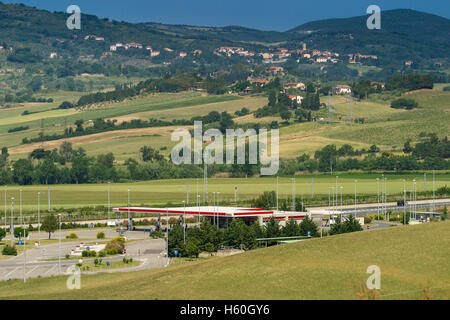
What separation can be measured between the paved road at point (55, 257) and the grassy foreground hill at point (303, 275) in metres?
5.34

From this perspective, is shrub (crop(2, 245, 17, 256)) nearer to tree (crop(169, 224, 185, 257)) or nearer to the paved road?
the paved road

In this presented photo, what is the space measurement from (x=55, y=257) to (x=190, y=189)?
7252cm

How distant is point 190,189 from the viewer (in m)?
154

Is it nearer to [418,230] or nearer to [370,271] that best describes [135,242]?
[418,230]

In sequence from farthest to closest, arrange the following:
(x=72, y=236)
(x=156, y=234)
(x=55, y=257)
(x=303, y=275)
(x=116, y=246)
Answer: (x=72, y=236) < (x=156, y=234) < (x=116, y=246) < (x=55, y=257) < (x=303, y=275)

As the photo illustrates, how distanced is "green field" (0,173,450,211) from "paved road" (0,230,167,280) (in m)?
36.8

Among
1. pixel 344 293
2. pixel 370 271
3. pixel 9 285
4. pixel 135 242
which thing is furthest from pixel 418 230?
pixel 135 242

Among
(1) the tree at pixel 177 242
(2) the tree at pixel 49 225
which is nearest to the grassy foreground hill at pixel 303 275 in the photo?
(1) the tree at pixel 177 242

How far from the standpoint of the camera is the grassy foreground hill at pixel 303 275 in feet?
166

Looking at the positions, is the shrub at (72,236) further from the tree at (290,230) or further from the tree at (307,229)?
the tree at (307,229)

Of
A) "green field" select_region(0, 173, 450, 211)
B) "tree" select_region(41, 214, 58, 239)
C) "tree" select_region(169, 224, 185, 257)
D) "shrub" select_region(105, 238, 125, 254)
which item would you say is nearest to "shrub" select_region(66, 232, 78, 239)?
"tree" select_region(41, 214, 58, 239)

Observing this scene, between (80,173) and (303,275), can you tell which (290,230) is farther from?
(80,173)

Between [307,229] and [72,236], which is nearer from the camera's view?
[307,229]

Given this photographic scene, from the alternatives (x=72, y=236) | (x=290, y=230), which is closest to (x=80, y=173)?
(x=72, y=236)
